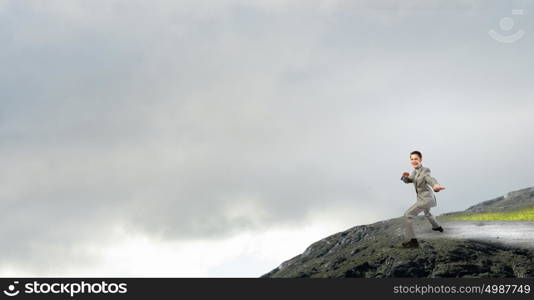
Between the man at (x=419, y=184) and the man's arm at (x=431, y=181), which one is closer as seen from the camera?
the man's arm at (x=431, y=181)

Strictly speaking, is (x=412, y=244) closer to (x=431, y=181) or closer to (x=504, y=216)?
(x=431, y=181)

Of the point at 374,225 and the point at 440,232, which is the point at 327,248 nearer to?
the point at 374,225

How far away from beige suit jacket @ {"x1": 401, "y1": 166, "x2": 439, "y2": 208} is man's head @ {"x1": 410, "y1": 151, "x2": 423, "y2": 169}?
194mm

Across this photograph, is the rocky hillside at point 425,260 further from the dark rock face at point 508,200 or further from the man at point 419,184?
the dark rock face at point 508,200

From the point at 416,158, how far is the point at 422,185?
974mm

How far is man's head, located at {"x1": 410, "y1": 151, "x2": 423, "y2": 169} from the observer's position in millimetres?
19641

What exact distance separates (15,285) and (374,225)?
18.6m

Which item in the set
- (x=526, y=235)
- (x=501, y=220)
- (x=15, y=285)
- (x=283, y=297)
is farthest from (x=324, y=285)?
(x=501, y=220)

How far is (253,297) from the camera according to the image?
15664 mm

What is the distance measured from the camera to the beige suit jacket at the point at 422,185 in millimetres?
19656

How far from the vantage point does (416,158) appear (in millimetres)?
19641

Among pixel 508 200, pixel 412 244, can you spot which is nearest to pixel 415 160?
pixel 412 244

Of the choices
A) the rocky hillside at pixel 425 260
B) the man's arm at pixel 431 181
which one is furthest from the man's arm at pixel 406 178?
the rocky hillside at pixel 425 260

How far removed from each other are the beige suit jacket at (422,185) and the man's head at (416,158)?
194mm
